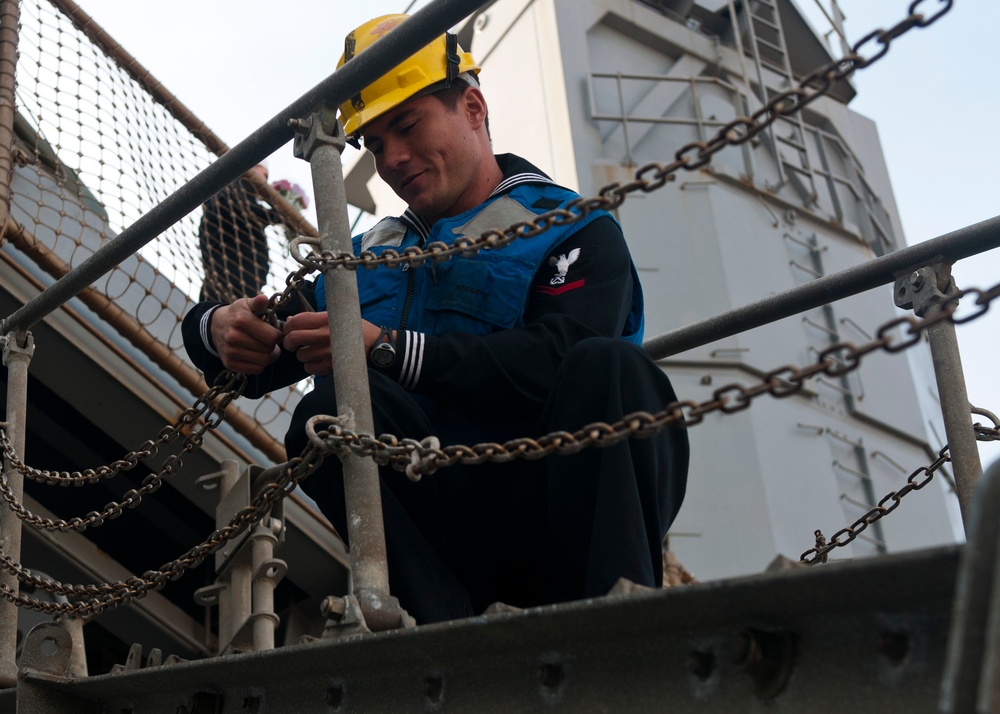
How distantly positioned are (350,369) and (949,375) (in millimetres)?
1220

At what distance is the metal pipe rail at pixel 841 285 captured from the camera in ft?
8.29

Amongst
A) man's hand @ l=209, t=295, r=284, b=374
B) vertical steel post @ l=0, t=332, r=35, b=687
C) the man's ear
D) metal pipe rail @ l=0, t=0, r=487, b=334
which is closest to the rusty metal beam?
man's hand @ l=209, t=295, r=284, b=374

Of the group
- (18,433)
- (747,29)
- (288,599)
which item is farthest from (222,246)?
(747,29)

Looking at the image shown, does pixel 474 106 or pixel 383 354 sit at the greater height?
pixel 474 106

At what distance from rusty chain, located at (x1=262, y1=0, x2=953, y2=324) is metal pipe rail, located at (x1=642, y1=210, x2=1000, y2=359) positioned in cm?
87

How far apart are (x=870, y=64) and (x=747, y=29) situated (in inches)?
418

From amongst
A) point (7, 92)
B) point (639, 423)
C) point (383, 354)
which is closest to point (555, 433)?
point (639, 423)

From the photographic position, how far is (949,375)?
97.9 inches

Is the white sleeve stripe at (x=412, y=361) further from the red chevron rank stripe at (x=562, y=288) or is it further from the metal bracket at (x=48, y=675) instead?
the metal bracket at (x=48, y=675)

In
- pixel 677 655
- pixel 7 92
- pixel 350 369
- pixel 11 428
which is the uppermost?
pixel 7 92

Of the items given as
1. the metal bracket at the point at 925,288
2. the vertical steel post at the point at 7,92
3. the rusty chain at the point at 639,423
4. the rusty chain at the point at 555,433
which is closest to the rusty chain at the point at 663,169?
the rusty chain at the point at 555,433

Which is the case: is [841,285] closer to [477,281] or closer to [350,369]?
[477,281]

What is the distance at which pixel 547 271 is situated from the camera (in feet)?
7.50

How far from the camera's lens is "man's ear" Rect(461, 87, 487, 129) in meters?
2.69
